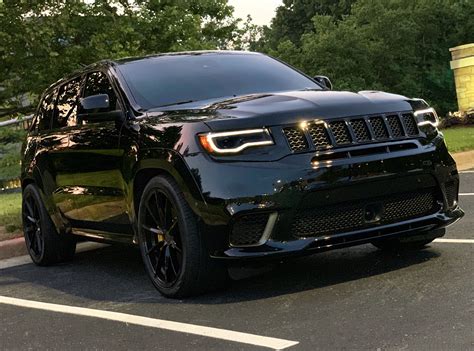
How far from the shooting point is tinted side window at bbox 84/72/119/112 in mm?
5730

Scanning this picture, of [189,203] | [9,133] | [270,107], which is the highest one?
[270,107]

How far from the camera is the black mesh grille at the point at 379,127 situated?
4.75 metres

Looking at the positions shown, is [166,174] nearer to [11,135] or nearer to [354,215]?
[354,215]

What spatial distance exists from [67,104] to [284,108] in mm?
2750

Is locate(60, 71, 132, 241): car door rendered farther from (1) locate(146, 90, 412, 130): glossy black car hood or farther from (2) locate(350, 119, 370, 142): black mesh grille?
(2) locate(350, 119, 370, 142): black mesh grille

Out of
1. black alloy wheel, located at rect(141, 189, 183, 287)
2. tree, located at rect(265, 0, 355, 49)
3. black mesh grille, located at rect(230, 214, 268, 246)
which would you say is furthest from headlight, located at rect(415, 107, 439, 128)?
tree, located at rect(265, 0, 355, 49)

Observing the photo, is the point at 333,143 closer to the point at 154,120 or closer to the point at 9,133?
the point at 154,120

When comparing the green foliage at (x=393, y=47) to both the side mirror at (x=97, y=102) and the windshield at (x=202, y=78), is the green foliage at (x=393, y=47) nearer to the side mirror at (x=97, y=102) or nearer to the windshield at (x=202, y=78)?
the windshield at (x=202, y=78)

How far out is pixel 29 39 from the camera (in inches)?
581

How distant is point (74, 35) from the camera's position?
54.5 feet

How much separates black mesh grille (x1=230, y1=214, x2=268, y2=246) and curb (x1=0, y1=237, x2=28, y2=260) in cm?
394

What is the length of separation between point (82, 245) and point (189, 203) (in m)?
3.71

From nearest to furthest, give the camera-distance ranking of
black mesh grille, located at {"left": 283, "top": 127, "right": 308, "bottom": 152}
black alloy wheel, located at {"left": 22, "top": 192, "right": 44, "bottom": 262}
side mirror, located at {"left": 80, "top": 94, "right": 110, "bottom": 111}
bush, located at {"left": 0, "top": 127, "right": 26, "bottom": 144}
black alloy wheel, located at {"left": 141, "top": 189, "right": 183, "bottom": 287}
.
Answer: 1. black mesh grille, located at {"left": 283, "top": 127, "right": 308, "bottom": 152}
2. black alloy wheel, located at {"left": 141, "top": 189, "right": 183, "bottom": 287}
3. side mirror, located at {"left": 80, "top": 94, "right": 110, "bottom": 111}
4. black alloy wheel, located at {"left": 22, "top": 192, "right": 44, "bottom": 262}
5. bush, located at {"left": 0, "top": 127, "right": 26, "bottom": 144}

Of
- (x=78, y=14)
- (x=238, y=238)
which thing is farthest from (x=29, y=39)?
(x=238, y=238)
